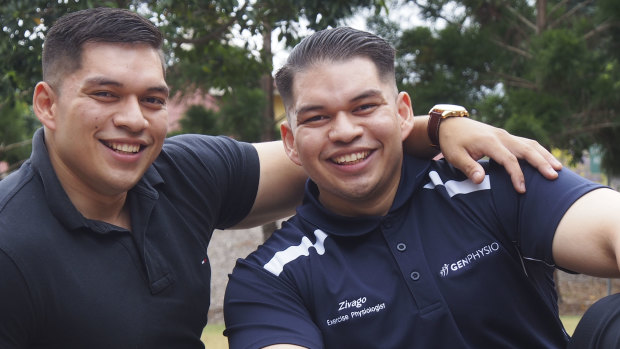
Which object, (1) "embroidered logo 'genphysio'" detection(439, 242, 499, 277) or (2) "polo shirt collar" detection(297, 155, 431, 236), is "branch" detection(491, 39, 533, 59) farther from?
(1) "embroidered logo 'genphysio'" detection(439, 242, 499, 277)

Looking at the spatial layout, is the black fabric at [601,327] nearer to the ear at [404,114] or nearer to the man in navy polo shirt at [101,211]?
the man in navy polo shirt at [101,211]

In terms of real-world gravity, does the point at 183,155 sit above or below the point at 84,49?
below

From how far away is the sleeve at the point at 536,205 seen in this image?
2129 mm

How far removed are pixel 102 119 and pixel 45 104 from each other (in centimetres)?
22

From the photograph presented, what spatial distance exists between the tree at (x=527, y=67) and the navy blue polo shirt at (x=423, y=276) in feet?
15.1

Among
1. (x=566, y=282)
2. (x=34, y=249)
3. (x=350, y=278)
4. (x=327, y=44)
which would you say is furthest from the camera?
(x=566, y=282)

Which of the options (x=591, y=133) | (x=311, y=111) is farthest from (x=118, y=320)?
(x=591, y=133)

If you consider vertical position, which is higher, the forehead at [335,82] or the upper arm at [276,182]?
the forehead at [335,82]

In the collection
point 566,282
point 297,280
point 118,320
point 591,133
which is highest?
point 297,280

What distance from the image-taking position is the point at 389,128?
7.73 feet

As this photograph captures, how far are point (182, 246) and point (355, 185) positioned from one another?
0.63 metres

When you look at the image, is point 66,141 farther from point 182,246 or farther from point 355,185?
point 355,185

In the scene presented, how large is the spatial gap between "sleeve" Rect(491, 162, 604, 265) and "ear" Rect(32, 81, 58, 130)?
1.38 metres

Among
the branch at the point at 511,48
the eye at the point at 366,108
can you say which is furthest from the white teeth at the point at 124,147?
the branch at the point at 511,48
